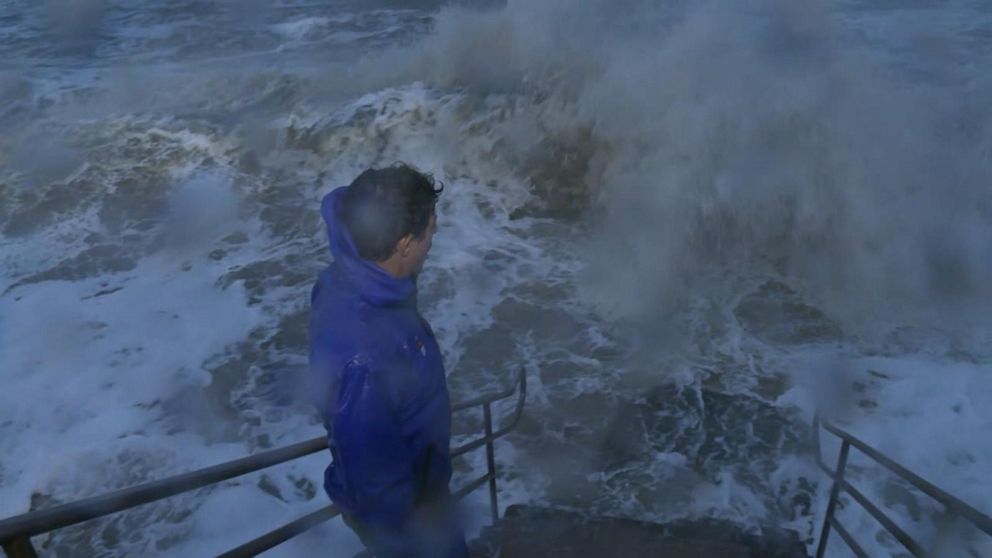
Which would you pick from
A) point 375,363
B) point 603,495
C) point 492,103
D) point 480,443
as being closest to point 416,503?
point 375,363

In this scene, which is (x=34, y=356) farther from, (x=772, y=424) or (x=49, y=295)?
(x=772, y=424)

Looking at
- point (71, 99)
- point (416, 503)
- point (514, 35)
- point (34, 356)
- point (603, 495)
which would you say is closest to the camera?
point (416, 503)

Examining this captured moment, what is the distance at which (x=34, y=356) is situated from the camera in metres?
6.96

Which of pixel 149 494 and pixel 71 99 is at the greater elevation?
pixel 149 494

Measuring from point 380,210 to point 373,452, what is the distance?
59 cm

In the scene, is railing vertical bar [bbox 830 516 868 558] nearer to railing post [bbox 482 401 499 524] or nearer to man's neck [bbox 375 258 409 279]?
railing post [bbox 482 401 499 524]

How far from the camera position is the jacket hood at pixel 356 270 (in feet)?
5.71

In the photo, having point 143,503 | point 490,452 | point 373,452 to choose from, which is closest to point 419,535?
point 373,452

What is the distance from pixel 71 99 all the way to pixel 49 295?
7010 mm

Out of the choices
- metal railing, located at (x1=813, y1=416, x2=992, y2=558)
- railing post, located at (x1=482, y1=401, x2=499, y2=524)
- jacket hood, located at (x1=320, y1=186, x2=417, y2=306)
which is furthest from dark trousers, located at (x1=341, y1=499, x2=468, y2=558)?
metal railing, located at (x1=813, y1=416, x2=992, y2=558)

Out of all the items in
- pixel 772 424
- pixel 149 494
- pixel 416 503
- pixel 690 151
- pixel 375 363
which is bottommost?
pixel 772 424

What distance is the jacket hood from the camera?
1.74 metres

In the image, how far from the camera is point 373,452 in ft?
5.79

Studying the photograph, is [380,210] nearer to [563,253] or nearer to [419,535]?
[419,535]
